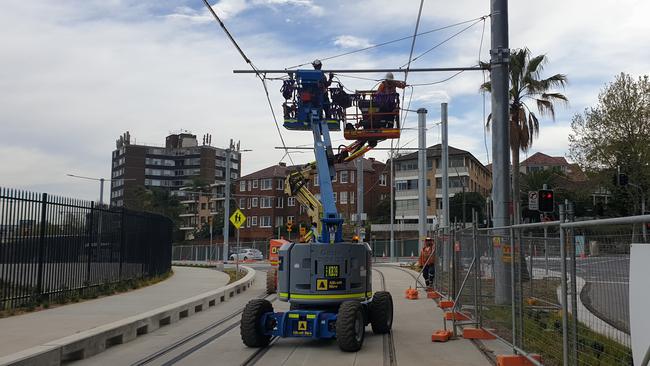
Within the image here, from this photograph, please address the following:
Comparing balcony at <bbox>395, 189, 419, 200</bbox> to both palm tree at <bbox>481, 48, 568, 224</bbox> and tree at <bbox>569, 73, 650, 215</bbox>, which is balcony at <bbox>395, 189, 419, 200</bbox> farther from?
palm tree at <bbox>481, 48, 568, 224</bbox>

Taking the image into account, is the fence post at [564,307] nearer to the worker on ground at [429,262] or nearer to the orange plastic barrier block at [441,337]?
the orange plastic barrier block at [441,337]

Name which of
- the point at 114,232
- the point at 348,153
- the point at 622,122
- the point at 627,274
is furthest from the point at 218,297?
the point at 622,122

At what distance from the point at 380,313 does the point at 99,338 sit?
5098 millimetres

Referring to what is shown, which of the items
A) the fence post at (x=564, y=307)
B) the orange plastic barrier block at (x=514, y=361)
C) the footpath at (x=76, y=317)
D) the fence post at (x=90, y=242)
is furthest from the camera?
the fence post at (x=90, y=242)

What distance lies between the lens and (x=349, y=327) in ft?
32.7

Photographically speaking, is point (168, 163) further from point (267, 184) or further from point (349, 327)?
point (349, 327)

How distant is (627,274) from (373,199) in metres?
88.0

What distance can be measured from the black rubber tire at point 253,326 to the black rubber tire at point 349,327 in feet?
4.80

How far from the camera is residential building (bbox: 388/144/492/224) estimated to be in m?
81.1

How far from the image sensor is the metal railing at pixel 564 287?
16.8 feet

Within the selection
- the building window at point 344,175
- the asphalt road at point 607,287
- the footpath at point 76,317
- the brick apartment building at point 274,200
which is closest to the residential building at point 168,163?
the brick apartment building at point 274,200

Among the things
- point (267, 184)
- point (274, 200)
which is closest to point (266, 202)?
point (274, 200)

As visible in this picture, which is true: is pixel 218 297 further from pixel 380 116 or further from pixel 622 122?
pixel 622 122

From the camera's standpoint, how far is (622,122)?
116 feet
